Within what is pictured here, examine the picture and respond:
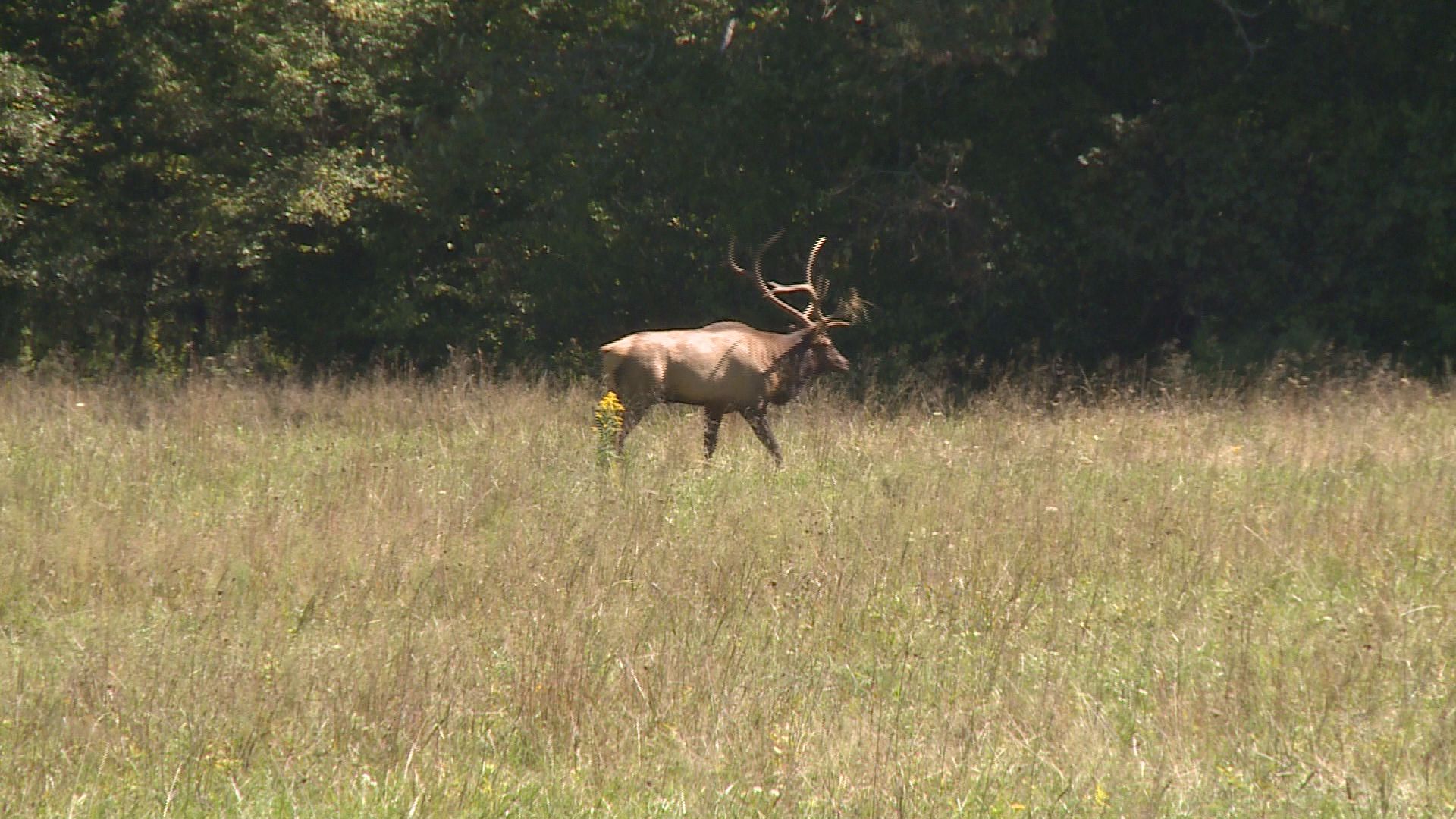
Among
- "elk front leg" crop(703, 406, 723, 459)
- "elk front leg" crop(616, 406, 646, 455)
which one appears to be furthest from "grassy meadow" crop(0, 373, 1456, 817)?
"elk front leg" crop(703, 406, 723, 459)

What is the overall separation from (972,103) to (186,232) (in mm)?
10950

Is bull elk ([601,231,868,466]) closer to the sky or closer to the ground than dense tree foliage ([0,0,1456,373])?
closer to the ground

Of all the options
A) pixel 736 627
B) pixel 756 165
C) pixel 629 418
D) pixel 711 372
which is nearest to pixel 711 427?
pixel 711 372

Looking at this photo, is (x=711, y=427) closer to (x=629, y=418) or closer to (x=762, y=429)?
(x=762, y=429)

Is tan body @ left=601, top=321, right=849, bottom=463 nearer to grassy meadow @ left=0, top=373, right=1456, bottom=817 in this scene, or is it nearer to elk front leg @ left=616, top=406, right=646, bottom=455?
elk front leg @ left=616, top=406, right=646, bottom=455

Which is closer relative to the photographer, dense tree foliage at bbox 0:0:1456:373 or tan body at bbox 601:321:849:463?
tan body at bbox 601:321:849:463

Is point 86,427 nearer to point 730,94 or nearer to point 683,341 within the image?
point 683,341

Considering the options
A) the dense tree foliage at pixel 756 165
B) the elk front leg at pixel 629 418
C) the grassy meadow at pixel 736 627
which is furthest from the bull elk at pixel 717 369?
the dense tree foliage at pixel 756 165

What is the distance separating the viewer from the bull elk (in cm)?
1089

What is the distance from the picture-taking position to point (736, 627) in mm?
6035

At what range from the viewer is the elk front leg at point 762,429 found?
1059cm

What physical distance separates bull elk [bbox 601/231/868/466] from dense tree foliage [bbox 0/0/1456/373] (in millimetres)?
4826

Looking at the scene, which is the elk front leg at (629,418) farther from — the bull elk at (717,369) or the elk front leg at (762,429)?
the elk front leg at (762,429)

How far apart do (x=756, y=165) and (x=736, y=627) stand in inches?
483
